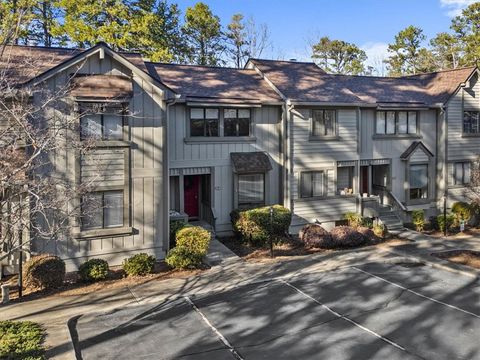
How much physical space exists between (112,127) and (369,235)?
12449 mm

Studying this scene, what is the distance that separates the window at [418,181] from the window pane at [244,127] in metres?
10.5

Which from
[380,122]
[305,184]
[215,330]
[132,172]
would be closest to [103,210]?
[132,172]

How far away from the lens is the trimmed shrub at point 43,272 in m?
13.7

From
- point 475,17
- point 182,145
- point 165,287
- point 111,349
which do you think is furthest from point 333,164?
point 475,17

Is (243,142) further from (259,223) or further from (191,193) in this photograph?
(259,223)

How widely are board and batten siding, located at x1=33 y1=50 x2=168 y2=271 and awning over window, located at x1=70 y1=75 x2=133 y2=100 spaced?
0.89 ft

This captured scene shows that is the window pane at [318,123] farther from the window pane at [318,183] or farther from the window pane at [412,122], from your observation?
the window pane at [412,122]

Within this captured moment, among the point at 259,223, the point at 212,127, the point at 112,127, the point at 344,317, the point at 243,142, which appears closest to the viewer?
the point at 344,317

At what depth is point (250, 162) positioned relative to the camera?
20891 millimetres

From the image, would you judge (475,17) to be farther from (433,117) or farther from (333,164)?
(333,164)

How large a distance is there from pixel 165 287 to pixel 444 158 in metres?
19.3

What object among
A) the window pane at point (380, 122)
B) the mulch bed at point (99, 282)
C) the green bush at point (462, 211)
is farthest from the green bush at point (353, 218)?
the mulch bed at point (99, 282)

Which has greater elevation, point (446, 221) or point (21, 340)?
point (446, 221)

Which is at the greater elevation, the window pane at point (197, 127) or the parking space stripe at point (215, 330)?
the window pane at point (197, 127)
